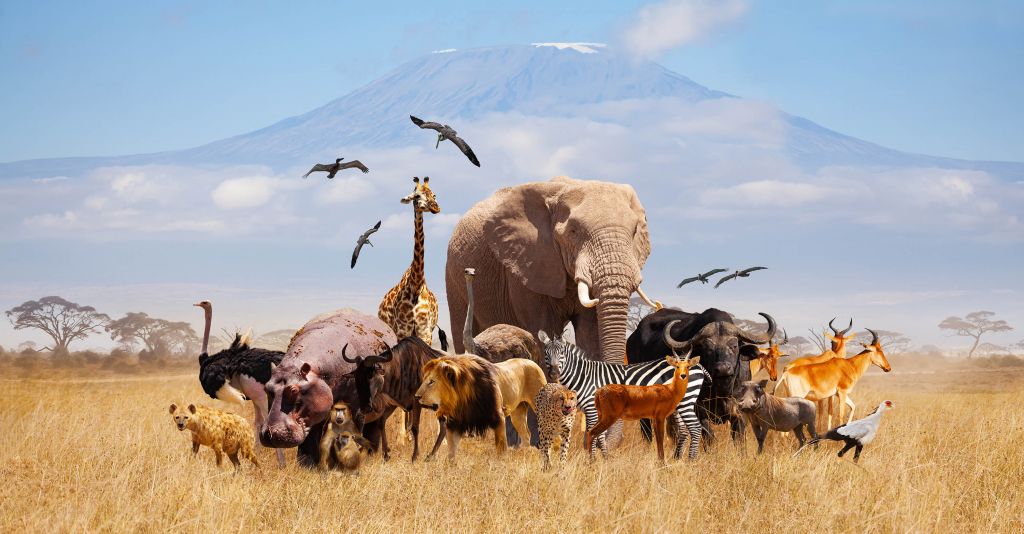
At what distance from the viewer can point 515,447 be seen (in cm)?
1291

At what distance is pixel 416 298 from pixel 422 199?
4.84 ft

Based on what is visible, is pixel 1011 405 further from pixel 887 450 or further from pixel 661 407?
pixel 661 407

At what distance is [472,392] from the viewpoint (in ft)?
33.9

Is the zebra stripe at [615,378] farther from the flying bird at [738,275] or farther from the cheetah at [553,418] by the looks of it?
the flying bird at [738,275]

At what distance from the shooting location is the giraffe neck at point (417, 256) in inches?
603

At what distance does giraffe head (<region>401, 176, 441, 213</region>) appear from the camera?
51.0ft

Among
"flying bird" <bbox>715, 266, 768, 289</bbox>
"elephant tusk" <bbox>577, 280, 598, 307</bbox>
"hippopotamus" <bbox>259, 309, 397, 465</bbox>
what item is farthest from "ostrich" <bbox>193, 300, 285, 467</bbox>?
"flying bird" <bbox>715, 266, 768, 289</bbox>

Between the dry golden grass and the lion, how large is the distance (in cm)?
40

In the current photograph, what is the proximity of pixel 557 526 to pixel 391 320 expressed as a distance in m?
7.11

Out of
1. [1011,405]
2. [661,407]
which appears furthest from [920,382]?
[661,407]

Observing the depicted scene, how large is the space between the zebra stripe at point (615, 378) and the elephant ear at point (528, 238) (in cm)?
568

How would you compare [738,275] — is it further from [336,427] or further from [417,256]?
[336,427]

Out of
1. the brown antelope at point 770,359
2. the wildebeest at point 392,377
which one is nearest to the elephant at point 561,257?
the brown antelope at point 770,359

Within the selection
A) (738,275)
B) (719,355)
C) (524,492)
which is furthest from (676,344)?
(738,275)
